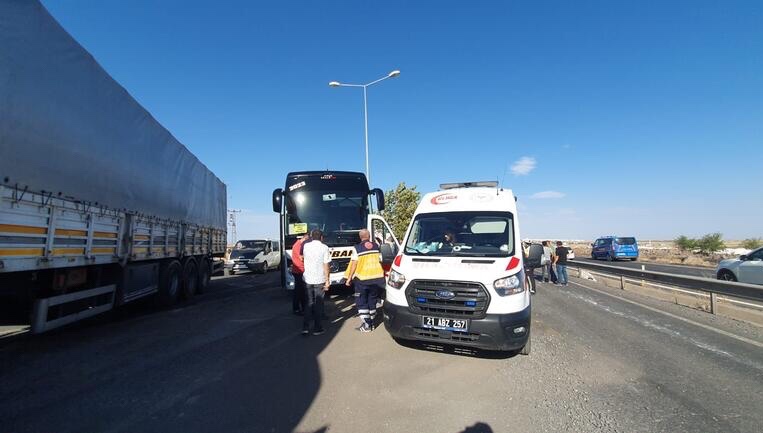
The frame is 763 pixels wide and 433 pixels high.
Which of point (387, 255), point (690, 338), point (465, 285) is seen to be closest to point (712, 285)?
point (690, 338)

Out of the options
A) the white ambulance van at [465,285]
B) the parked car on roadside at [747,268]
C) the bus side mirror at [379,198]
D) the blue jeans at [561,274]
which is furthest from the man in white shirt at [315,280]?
the parked car on roadside at [747,268]

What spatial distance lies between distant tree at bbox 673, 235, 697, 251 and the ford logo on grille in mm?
50368

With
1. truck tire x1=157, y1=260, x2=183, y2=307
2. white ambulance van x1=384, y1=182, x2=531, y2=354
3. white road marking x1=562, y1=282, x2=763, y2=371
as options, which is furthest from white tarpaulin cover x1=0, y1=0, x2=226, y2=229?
white road marking x1=562, y1=282, x2=763, y2=371

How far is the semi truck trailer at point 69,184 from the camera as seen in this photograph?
426 cm

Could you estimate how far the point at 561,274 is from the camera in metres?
14.5

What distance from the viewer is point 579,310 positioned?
889 centimetres

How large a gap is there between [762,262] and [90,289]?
16.1m

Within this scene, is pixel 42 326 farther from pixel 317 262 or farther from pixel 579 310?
pixel 579 310

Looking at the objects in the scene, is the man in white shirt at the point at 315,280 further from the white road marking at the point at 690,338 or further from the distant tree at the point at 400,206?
the distant tree at the point at 400,206

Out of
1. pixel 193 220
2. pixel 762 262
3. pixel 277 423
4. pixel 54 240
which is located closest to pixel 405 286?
pixel 277 423

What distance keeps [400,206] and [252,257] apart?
14199 millimetres

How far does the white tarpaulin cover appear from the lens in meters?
4.20

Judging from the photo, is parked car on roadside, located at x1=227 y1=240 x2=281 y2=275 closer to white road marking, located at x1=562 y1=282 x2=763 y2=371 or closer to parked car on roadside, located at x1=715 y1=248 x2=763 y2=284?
white road marking, located at x1=562 y1=282 x2=763 y2=371

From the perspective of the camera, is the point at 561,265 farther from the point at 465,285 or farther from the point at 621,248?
the point at 621,248
